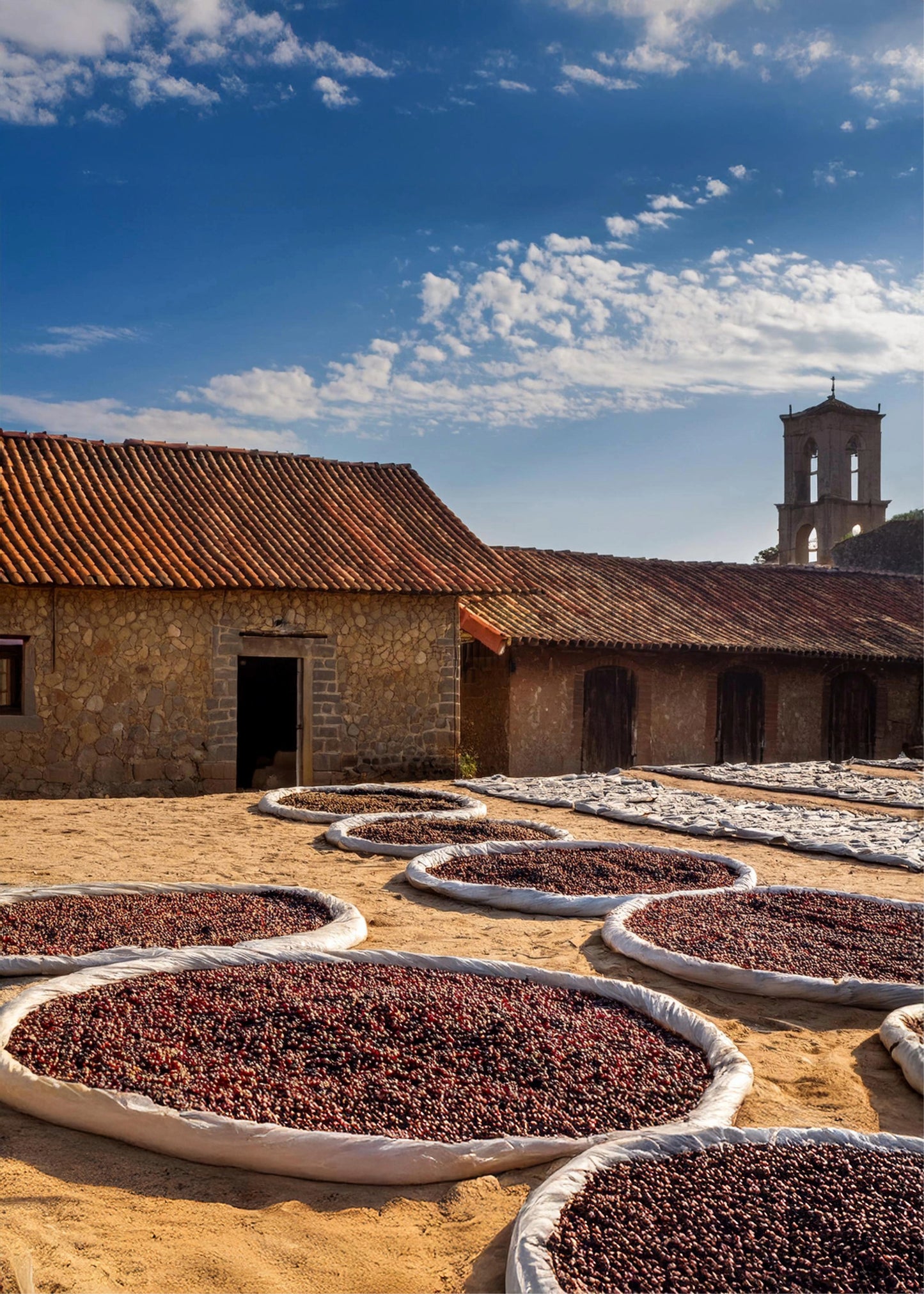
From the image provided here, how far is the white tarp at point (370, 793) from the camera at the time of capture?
343 inches

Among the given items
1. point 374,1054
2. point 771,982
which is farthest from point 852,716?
point 374,1054

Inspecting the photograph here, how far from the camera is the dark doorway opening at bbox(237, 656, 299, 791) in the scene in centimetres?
1320

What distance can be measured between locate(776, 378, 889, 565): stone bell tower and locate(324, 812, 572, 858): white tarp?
26.5m

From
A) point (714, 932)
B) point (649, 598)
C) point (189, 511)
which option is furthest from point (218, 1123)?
point (649, 598)

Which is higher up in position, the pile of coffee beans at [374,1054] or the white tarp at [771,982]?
the pile of coffee beans at [374,1054]

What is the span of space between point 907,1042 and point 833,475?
1258 inches

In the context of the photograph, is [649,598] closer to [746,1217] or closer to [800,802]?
[800,802]

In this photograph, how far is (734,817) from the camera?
29.0 feet

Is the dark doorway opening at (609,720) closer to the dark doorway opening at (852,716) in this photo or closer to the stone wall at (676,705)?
the stone wall at (676,705)

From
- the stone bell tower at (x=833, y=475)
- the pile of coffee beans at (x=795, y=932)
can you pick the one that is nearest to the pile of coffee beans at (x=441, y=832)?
the pile of coffee beans at (x=795, y=932)

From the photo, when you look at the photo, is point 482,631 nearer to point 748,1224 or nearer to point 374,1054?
point 374,1054

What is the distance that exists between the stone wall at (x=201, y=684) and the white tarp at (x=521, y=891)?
17.0ft

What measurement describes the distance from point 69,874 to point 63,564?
5.23m

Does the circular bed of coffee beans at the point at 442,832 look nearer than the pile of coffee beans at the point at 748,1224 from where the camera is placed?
No
